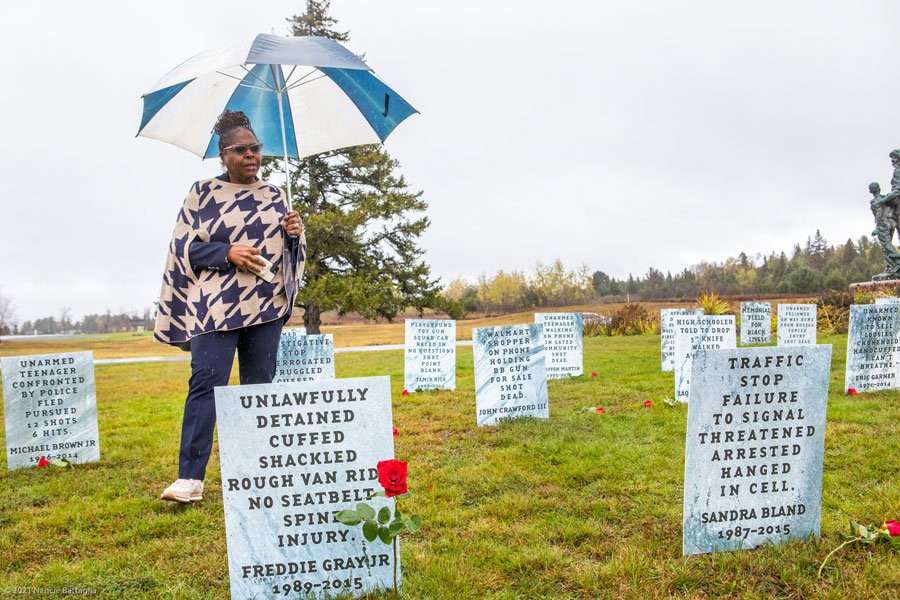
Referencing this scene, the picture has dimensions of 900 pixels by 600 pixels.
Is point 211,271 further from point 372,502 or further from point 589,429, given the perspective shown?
point 589,429

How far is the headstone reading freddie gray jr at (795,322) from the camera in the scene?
1201 cm

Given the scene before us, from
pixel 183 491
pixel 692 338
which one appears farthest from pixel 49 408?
pixel 692 338

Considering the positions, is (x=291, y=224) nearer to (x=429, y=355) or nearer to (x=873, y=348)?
(x=429, y=355)

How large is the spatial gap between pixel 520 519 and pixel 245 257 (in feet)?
6.54

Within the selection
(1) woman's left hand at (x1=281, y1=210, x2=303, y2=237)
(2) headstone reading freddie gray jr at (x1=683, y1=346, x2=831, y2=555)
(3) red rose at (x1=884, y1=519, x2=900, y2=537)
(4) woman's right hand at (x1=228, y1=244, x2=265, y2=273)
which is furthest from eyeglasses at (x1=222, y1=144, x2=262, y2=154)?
(3) red rose at (x1=884, y1=519, x2=900, y2=537)

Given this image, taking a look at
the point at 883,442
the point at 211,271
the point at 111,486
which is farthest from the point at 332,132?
the point at 883,442

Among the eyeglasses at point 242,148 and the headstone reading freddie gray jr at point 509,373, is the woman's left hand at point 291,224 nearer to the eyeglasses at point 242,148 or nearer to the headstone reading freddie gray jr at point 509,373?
the eyeglasses at point 242,148

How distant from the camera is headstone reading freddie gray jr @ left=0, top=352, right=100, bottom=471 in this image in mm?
5262

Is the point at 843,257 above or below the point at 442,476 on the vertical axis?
above

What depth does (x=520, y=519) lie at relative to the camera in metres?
3.56

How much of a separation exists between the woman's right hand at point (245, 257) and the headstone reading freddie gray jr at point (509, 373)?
3.18m

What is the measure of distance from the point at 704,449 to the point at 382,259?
2331 cm

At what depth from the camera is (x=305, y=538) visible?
264cm

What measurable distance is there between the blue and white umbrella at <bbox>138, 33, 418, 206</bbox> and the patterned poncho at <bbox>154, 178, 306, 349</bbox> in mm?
592
